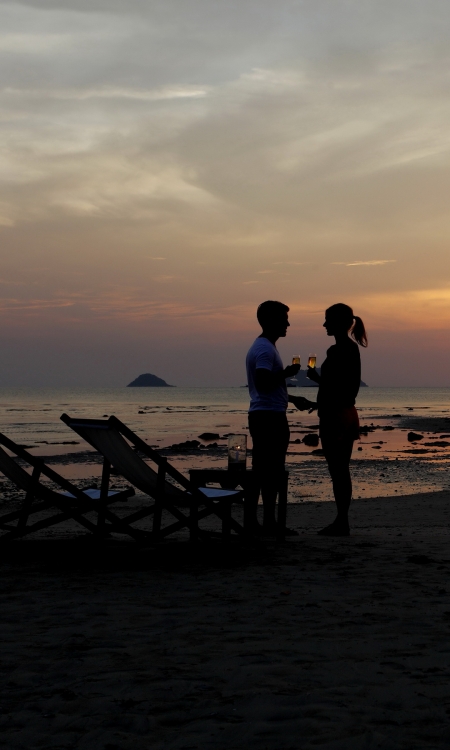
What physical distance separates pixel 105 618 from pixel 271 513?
293 centimetres

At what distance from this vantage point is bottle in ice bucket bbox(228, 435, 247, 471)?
657cm

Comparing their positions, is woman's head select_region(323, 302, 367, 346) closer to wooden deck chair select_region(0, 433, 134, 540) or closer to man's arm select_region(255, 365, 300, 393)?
man's arm select_region(255, 365, 300, 393)

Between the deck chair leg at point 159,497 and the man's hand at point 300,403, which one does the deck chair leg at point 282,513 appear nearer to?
the man's hand at point 300,403

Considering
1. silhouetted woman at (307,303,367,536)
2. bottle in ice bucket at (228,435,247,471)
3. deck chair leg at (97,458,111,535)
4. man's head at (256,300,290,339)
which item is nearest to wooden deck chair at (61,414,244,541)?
deck chair leg at (97,458,111,535)

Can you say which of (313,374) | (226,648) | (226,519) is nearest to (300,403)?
(313,374)

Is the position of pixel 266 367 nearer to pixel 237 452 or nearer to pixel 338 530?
pixel 237 452

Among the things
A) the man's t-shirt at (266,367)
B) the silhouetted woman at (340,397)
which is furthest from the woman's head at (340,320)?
the man's t-shirt at (266,367)

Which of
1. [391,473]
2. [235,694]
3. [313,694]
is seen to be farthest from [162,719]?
[391,473]

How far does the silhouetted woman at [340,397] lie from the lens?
277 inches

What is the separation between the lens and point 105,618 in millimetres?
4215

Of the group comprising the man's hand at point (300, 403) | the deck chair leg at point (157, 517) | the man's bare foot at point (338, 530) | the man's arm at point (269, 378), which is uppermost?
the man's arm at point (269, 378)

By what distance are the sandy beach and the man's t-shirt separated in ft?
4.22

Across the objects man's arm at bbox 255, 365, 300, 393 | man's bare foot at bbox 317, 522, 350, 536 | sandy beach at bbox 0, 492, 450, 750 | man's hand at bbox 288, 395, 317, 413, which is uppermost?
man's arm at bbox 255, 365, 300, 393

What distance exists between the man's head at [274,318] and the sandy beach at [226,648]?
194cm
